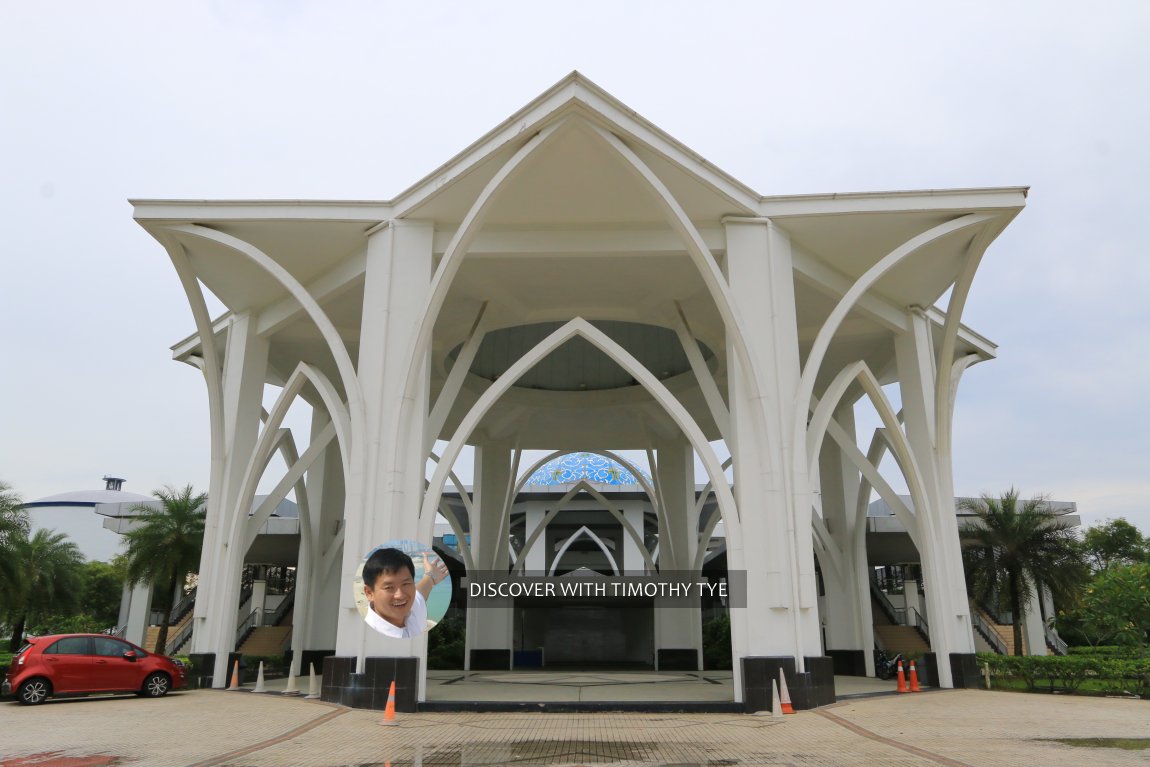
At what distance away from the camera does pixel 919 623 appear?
32.9 m

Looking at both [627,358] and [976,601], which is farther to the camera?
[976,601]

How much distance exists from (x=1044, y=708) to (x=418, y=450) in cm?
1234

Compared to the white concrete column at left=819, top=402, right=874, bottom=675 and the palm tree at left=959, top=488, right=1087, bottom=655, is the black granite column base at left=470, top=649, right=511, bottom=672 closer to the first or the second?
the white concrete column at left=819, top=402, right=874, bottom=675

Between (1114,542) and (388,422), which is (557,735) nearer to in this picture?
(388,422)

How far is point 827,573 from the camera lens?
25.3 metres

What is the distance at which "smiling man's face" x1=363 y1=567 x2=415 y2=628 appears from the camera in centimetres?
1475

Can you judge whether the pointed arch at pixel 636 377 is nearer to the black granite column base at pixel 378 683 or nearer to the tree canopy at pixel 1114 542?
the black granite column base at pixel 378 683

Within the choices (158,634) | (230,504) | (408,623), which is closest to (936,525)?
(408,623)

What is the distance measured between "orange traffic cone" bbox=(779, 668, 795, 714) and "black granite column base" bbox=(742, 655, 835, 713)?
0.10 meters

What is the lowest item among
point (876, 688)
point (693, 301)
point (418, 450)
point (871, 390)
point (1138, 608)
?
point (876, 688)

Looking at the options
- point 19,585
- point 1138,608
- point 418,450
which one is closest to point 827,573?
point 1138,608

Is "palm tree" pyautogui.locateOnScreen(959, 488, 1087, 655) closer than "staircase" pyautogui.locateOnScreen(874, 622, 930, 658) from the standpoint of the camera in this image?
Yes

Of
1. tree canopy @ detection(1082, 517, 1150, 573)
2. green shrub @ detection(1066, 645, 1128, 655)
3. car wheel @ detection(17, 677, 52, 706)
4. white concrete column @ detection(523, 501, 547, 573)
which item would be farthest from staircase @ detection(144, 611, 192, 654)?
tree canopy @ detection(1082, 517, 1150, 573)

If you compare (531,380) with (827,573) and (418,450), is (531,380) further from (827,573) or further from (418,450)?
(418,450)
